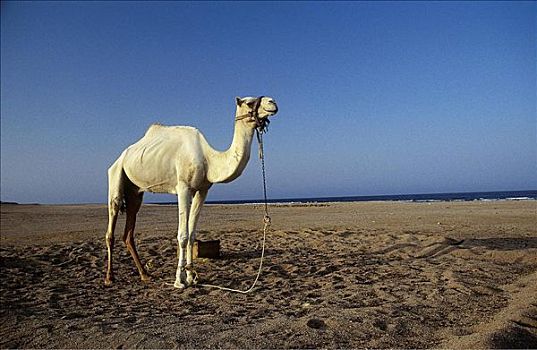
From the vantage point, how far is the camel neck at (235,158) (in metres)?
7.48

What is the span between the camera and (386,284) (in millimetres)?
7484

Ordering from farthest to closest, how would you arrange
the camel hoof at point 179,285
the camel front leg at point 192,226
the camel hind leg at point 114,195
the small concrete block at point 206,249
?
the small concrete block at point 206,249 < the camel hind leg at point 114,195 < the camel front leg at point 192,226 < the camel hoof at point 179,285

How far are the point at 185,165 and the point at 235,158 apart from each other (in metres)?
0.98

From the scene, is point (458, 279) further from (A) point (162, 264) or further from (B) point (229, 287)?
(A) point (162, 264)

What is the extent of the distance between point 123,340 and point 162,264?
17.6 feet

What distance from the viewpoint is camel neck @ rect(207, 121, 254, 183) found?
24.5ft

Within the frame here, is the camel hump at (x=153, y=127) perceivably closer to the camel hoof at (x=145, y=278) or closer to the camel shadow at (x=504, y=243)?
the camel hoof at (x=145, y=278)

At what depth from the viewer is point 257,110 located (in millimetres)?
7355

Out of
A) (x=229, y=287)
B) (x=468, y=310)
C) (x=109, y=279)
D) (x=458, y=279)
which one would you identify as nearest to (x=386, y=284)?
(x=458, y=279)

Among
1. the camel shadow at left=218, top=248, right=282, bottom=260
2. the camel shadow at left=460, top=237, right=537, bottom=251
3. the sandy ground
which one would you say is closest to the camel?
the sandy ground

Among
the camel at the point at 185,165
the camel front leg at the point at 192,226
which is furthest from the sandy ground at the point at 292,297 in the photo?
the camel at the point at 185,165

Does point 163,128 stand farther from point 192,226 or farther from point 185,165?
point 192,226

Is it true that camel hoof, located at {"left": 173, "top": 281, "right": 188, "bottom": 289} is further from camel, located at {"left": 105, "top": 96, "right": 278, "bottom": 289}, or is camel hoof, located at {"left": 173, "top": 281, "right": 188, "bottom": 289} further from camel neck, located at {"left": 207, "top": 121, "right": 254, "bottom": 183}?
camel neck, located at {"left": 207, "top": 121, "right": 254, "bottom": 183}

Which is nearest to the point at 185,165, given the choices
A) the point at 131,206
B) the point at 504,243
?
the point at 131,206
